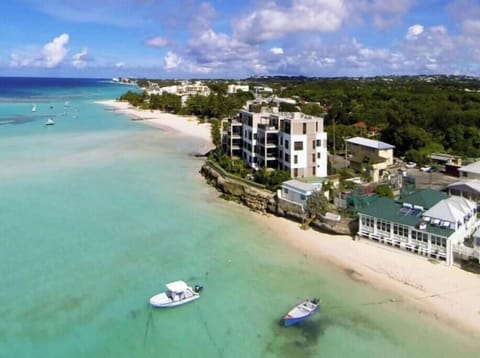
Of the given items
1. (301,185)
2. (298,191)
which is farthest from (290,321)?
(301,185)

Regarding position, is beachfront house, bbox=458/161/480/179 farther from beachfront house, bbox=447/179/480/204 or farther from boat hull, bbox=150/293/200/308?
boat hull, bbox=150/293/200/308

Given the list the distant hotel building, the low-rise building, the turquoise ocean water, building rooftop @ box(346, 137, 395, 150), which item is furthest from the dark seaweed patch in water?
the low-rise building

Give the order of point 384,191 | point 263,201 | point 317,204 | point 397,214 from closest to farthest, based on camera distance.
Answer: point 397,214 → point 317,204 → point 384,191 → point 263,201

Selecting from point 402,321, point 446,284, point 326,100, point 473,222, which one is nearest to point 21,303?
point 402,321

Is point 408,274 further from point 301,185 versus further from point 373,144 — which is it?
point 373,144

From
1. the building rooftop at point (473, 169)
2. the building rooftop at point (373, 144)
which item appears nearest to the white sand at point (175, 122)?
the building rooftop at point (373, 144)

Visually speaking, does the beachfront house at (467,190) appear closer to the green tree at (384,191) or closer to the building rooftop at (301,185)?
the green tree at (384,191)
